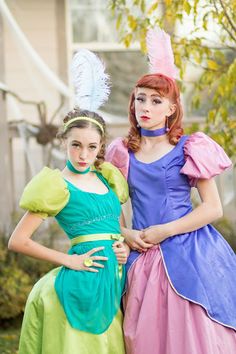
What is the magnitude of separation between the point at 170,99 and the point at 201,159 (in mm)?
285

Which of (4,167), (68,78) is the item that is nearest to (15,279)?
(4,167)

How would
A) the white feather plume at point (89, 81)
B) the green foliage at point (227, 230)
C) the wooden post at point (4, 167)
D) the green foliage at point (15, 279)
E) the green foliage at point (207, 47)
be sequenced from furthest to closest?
the wooden post at point (4, 167) → the green foliage at point (15, 279) → the green foliage at point (227, 230) → the green foliage at point (207, 47) → the white feather plume at point (89, 81)

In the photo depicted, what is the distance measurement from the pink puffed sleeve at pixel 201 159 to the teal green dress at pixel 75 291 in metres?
0.33

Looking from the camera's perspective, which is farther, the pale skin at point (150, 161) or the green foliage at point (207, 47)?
the green foliage at point (207, 47)

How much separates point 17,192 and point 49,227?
2076 mm

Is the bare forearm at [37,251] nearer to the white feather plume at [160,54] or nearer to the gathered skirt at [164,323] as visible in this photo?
the gathered skirt at [164,323]

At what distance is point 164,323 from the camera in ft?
10.7

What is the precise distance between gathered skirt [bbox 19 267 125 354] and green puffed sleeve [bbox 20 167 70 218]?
0.98 feet

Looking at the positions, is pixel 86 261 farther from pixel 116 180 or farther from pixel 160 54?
pixel 160 54

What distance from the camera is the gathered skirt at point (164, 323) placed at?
319cm

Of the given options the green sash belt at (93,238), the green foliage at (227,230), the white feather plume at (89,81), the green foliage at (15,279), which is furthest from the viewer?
the green foliage at (15,279)

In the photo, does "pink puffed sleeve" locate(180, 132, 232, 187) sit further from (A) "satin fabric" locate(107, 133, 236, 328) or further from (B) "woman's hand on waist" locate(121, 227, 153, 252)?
(B) "woman's hand on waist" locate(121, 227, 153, 252)

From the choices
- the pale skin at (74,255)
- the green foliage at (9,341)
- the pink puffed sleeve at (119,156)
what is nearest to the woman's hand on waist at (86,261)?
the pale skin at (74,255)

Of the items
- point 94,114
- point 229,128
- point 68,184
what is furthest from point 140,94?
point 229,128
